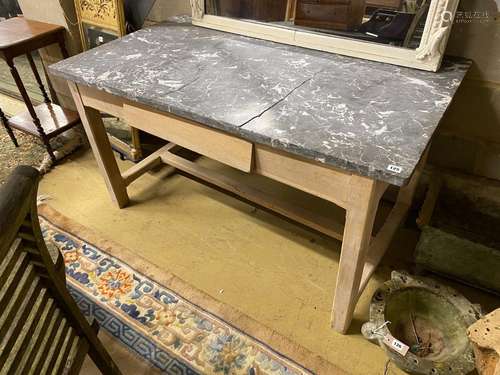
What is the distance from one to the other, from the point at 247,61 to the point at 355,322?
106cm

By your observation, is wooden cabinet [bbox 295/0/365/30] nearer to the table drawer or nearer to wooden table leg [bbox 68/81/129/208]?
the table drawer

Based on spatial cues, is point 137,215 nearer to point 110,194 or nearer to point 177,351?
point 110,194

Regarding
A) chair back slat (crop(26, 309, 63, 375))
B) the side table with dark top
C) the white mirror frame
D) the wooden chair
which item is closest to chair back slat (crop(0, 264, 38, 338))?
the wooden chair

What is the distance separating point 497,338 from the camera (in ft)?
3.15

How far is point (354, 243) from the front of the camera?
1.11 meters

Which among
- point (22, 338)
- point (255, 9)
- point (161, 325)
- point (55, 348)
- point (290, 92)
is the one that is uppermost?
point (255, 9)

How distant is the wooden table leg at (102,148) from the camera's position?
1585 millimetres

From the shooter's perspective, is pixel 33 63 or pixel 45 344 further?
pixel 33 63

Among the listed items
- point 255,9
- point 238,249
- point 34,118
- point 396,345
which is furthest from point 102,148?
point 396,345

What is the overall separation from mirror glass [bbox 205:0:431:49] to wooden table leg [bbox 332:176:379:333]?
0.61 meters

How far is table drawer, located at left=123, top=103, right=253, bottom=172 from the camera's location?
1.14 meters

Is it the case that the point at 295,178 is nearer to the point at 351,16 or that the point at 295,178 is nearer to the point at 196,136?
the point at 196,136

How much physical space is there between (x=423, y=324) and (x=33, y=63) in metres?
2.42

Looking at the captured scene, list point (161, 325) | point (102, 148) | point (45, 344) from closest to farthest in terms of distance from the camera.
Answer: point (45, 344) < point (161, 325) < point (102, 148)
